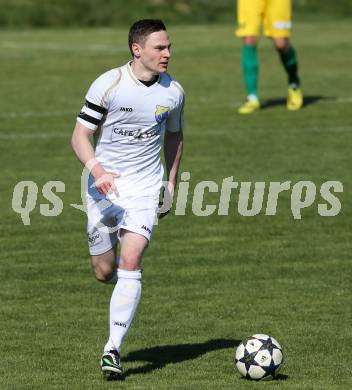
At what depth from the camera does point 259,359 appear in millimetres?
8719

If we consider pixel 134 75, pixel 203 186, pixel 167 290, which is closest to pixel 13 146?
pixel 203 186

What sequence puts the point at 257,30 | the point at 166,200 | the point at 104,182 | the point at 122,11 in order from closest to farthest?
the point at 104,182 < the point at 166,200 < the point at 257,30 < the point at 122,11

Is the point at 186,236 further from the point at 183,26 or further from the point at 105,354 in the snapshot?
the point at 183,26

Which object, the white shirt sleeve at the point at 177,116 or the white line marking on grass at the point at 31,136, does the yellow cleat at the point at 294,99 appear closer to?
the white line marking on grass at the point at 31,136

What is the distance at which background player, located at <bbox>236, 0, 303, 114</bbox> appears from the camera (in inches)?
814

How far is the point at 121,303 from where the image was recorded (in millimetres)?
8922

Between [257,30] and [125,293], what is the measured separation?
1245 centimetres

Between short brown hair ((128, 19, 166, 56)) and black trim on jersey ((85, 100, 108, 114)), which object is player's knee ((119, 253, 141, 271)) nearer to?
black trim on jersey ((85, 100, 108, 114))

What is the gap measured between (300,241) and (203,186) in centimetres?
290

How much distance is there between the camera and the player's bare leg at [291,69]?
2105 cm

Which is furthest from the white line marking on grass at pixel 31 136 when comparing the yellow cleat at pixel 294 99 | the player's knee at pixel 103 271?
the player's knee at pixel 103 271

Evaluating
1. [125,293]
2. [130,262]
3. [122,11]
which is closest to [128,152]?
[130,262]

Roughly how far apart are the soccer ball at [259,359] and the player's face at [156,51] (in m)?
2.10

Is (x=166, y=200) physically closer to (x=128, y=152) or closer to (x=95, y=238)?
(x=128, y=152)
